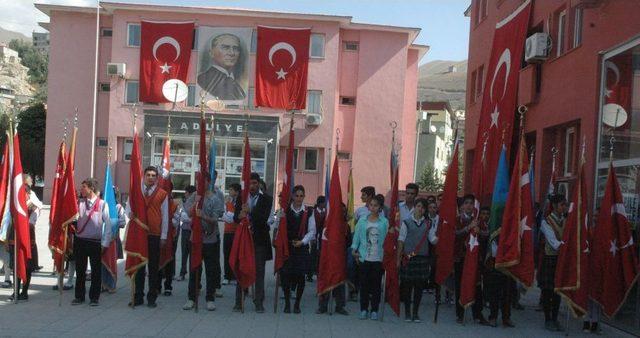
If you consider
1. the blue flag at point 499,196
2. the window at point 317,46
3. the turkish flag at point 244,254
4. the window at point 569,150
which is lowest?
the turkish flag at point 244,254

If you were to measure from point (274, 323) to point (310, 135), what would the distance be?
2767 centimetres

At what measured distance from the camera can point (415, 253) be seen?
1083cm

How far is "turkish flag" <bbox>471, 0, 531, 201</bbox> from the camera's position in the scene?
1252 centimetres

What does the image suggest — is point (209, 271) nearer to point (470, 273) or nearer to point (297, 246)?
point (297, 246)

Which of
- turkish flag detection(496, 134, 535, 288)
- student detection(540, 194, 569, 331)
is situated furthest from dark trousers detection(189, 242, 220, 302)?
student detection(540, 194, 569, 331)

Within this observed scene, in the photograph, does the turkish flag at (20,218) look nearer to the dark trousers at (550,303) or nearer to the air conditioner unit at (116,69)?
the dark trousers at (550,303)

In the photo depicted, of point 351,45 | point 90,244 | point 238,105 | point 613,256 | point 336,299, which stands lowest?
point 336,299

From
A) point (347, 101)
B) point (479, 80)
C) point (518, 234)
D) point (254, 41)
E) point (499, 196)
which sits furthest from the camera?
point (347, 101)

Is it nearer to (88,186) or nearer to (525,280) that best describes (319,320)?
(525,280)

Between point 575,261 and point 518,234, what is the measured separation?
841mm

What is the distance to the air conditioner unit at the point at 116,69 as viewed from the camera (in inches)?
1432

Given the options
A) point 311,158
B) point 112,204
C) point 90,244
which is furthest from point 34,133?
point 90,244

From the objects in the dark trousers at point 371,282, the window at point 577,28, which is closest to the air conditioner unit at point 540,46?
the window at point 577,28

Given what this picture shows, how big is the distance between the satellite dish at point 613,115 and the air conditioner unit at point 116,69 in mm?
28375
